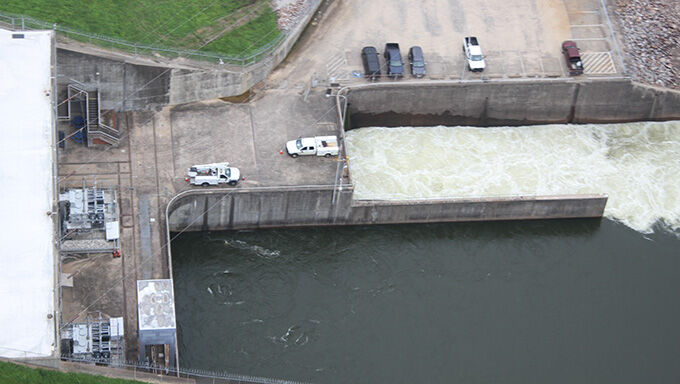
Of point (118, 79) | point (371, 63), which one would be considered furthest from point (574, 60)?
point (118, 79)

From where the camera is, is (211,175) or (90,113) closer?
(211,175)

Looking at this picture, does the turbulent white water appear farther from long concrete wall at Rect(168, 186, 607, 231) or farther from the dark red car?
the dark red car

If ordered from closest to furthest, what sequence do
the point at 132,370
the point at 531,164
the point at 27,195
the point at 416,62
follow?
the point at 132,370 < the point at 27,195 < the point at 531,164 < the point at 416,62

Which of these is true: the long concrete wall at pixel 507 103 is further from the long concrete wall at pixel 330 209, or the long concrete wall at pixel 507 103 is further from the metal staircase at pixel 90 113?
the metal staircase at pixel 90 113

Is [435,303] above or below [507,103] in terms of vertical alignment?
below

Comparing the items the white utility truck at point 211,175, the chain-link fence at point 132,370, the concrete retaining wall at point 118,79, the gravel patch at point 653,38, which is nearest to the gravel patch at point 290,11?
the concrete retaining wall at point 118,79

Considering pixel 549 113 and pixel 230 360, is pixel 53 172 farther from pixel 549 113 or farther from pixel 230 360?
pixel 549 113

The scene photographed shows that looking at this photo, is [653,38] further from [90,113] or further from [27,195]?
[27,195]
